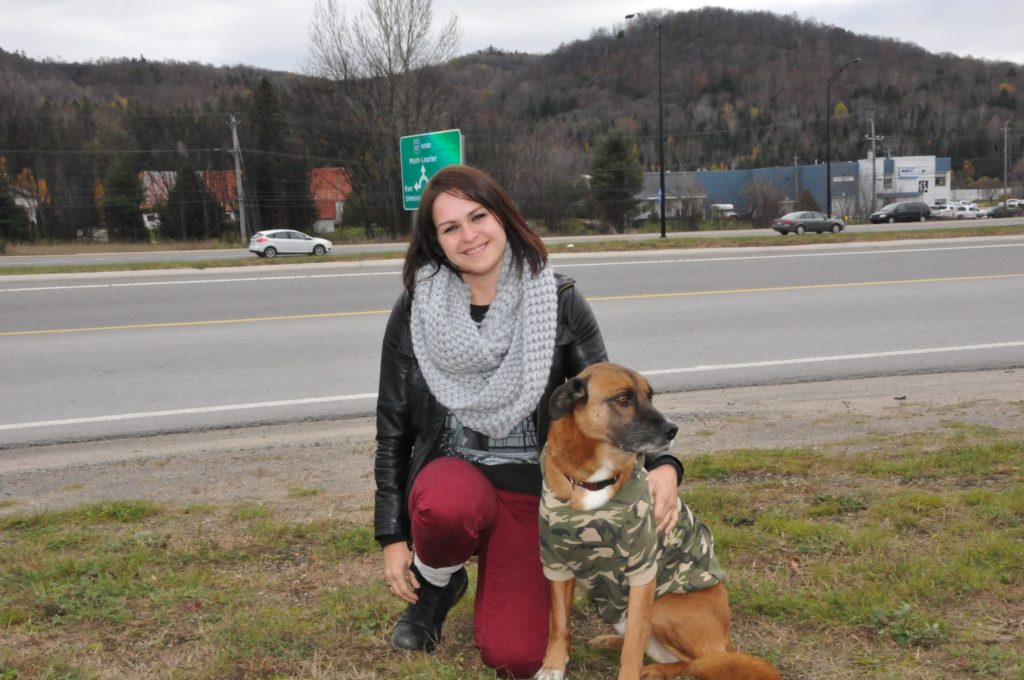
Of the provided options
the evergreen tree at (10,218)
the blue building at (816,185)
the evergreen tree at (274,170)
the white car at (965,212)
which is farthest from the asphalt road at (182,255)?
the white car at (965,212)

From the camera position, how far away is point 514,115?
217 ft

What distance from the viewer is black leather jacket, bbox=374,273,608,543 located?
3166 mm

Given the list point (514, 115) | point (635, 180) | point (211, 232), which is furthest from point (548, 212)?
point (211, 232)

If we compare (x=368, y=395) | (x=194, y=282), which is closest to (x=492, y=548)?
(x=368, y=395)

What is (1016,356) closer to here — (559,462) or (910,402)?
(910,402)

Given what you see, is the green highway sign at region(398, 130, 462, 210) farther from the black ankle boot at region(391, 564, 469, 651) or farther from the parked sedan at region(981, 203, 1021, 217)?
the parked sedan at region(981, 203, 1021, 217)

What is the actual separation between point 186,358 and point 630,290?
6694 mm

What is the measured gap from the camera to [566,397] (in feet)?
8.84

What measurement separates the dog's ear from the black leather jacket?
389 millimetres

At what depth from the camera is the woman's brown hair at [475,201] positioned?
10.3ft

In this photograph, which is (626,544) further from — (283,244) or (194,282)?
(283,244)

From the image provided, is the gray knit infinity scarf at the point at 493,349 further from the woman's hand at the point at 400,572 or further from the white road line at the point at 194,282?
the white road line at the point at 194,282

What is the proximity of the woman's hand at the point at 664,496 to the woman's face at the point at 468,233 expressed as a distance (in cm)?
97

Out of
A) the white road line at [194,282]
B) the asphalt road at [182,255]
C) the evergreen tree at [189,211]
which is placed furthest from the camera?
the evergreen tree at [189,211]
